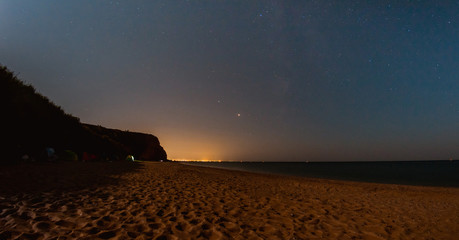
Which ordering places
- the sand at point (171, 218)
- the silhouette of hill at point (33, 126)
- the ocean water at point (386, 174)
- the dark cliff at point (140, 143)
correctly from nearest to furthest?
the sand at point (171, 218) → the silhouette of hill at point (33, 126) → the ocean water at point (386, 174) → the dark cliff at point (140, 143)

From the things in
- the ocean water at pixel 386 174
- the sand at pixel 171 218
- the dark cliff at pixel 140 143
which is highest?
the dark cliff at pixel 140 143

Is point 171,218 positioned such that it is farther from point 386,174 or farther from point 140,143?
point 140,143

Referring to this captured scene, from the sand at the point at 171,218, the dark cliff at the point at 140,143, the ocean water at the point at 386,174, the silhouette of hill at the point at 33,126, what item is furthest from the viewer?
the dark cliff at the point at 140,143

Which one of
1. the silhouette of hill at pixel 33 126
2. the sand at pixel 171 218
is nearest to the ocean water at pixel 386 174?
the sand at pixel 171 218

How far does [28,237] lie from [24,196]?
134 inches

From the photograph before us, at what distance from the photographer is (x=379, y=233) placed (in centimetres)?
480

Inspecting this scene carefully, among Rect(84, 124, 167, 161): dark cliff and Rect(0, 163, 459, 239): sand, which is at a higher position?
Rect(84, 124, 167, 161): dark cliff

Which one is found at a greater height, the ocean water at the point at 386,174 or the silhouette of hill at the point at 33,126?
the silhouette of hill at the point at 33,126

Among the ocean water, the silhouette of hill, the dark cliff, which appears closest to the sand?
the silhouette of hill

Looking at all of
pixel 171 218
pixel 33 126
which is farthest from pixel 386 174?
pixel 33 126

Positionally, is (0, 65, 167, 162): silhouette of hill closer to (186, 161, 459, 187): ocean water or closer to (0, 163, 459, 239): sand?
(0, 163, 459, 239): sand

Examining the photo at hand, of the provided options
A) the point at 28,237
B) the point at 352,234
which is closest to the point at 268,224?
the point at 352,234

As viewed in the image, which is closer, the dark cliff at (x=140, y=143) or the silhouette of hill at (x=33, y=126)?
the silhouette of hill at (x=33, y=126)

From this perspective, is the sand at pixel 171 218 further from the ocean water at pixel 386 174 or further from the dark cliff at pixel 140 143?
the dark cliff at pixel 140 143
